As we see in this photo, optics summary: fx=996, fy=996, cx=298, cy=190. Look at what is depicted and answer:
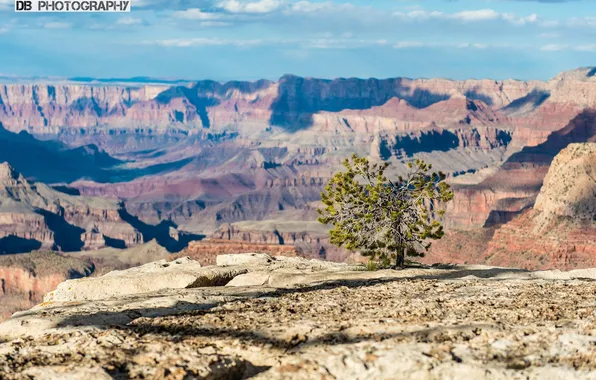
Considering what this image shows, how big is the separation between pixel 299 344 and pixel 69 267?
491 feet

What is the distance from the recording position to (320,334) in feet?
60.6

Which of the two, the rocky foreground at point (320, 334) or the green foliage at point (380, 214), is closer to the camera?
the rocky foreground at point (320, 334)

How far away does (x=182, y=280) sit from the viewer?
3130cm

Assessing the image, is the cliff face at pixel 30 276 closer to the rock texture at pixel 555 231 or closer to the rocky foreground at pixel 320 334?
the rock texture at pixel 555 231

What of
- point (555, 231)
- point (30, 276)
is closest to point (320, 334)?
point (555, 231)

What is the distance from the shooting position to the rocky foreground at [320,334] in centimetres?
1619

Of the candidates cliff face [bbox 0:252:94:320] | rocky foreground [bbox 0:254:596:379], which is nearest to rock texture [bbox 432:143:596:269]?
cliff face [bbox 0:252:94:320]

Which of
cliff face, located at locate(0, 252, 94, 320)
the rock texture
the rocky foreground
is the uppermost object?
the rocky foreground

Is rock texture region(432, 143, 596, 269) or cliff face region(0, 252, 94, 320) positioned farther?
cliff face region(0, 252, 94, 320)

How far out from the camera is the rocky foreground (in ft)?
53.1

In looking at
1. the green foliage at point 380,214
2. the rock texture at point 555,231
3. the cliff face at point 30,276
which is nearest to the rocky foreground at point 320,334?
the green foliage at point 380,214

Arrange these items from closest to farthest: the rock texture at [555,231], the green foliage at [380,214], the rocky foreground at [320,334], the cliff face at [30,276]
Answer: the rocky foreground at [320,334], the green foliage at [380,214], the rock texture at [555,231], the cliff face at [30,276]

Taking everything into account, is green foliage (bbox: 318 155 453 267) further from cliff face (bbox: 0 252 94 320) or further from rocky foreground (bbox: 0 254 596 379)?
cliff face (bbox: 0 252 94 320)

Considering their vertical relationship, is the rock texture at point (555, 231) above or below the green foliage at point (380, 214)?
below
